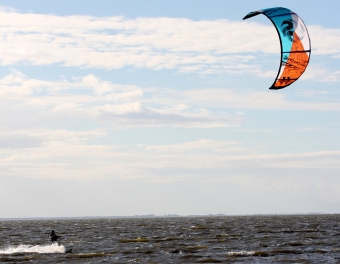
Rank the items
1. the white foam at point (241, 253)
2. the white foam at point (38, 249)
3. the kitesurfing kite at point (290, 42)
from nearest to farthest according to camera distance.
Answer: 1. the kitesurfing kite at point (290, 42)
2. the white foam at point (241, 253)
3. the white foam at point (38, 249)

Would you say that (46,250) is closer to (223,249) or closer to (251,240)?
(223,249)

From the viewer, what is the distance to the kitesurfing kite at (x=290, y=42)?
95.0 feet

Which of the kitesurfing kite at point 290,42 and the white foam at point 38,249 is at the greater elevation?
the kitesurfing kite at point 290,42

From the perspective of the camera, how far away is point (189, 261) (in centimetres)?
3184

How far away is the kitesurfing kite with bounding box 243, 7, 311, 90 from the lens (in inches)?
1140

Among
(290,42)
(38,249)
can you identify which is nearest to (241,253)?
(290,42)

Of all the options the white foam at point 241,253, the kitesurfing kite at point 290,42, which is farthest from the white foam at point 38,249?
the kitesurfing kite at point 290,42

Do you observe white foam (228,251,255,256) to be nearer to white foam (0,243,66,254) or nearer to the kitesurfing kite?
white foam (0,243,66,254)

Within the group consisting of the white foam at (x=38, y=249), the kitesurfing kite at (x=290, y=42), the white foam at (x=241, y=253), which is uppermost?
the kitesurfing kite at (x=290, y=42)

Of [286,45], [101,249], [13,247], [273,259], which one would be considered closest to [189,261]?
[273,259]

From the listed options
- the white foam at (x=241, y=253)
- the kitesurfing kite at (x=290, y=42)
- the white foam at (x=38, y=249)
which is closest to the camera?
the kitesurfing kite at (x=290, y=42)

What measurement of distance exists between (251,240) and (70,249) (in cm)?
1427

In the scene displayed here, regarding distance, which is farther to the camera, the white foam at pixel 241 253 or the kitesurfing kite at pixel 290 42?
the white foam at pixel 241 253

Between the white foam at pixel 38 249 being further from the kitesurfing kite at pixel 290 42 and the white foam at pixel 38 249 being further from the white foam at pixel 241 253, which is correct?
the kitesurfing kite at pixel 290 42
